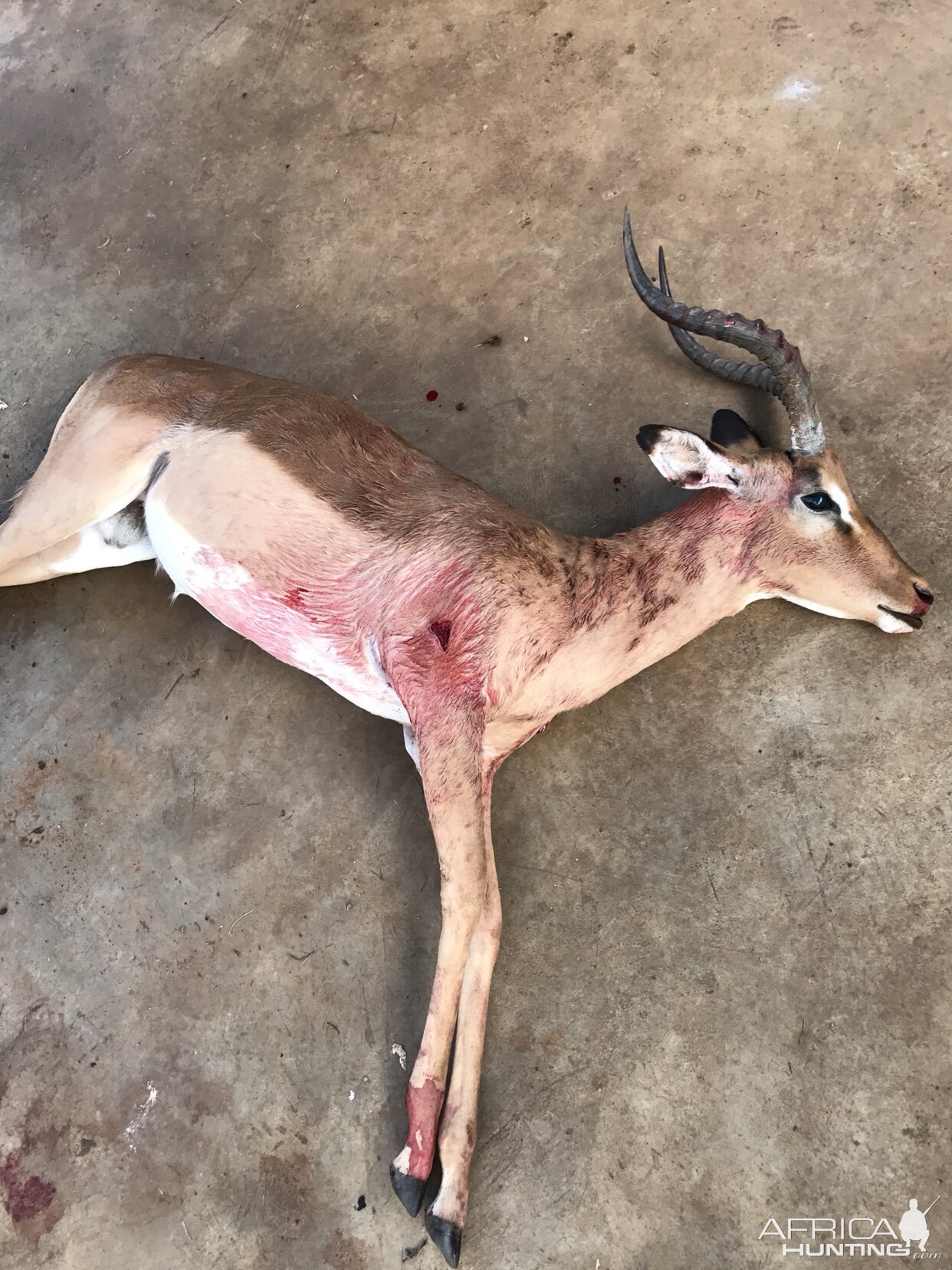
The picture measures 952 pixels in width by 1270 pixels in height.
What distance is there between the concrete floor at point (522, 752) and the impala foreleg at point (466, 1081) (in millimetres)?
120

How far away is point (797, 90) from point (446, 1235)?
214 inches

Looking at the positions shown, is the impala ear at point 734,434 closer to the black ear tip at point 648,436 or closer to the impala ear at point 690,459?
the impala ear at point 690,459

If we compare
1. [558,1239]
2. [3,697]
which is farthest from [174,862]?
[558,1239]

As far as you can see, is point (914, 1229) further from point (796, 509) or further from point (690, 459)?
point (690, 459)

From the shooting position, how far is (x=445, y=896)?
3.22 m

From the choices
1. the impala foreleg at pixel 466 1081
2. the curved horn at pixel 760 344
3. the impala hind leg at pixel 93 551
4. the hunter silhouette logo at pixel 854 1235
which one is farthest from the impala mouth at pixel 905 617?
the impala hind leg at pixel 93 551

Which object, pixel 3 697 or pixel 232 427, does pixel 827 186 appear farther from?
pixel 3 697

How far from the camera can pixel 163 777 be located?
3.94m

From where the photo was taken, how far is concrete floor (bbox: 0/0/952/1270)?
3.34 m

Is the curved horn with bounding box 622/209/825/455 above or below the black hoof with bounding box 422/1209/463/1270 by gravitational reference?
above

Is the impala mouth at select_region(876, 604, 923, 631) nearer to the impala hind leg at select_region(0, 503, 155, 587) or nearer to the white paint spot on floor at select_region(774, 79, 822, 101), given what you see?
the white paint spot on floor at select_region(774, 79, 822, 101)

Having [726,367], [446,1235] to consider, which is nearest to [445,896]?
[446,1235]

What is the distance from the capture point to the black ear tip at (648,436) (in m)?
3.30

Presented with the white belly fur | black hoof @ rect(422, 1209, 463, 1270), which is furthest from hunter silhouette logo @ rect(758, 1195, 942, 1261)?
the white belly fur
